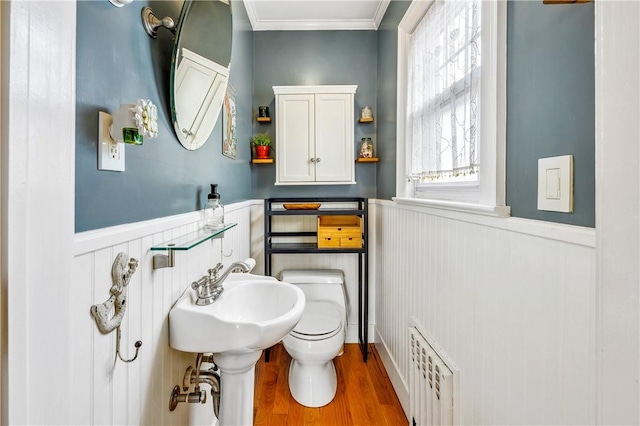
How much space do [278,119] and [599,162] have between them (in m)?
2.09

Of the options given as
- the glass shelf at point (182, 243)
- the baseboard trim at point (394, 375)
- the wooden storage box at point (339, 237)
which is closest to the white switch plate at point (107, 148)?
the glass shelf at point (182, 243)

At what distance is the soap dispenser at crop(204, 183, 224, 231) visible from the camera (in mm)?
1319

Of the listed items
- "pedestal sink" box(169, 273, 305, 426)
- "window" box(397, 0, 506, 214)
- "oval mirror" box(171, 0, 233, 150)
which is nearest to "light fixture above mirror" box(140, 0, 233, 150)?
"oval mirror" box(171, 0, 233, 150)

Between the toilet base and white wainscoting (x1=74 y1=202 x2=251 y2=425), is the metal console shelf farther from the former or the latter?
white wainscoting (x1=74 y1=202 x2=251 y2=425)

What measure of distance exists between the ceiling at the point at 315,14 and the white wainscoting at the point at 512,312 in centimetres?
172

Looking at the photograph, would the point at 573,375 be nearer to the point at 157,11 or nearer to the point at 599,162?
the point at 599,162

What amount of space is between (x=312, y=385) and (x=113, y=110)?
168cm

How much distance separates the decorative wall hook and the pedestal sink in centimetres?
22

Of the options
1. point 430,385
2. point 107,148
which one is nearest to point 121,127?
point 107,148

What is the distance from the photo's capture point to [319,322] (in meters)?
1.84

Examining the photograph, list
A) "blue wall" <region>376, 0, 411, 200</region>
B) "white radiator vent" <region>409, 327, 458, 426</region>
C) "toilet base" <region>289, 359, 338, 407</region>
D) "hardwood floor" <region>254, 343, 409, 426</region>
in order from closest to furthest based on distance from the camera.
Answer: "white radiator vent" <region>409, 327, 458, 426</region>, "hardwood floor" <region>254, 343, 409, 426</region>, "toilet base" <region>289, 359, 338, 407</region>, "blue wall" <region>376, 0, 411, 200</region>

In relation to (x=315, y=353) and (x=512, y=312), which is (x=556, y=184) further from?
(x=315, y=353)

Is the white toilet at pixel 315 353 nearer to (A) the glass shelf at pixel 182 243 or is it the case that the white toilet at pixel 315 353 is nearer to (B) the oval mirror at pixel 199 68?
(A) the glass shelf at pixel 182 243

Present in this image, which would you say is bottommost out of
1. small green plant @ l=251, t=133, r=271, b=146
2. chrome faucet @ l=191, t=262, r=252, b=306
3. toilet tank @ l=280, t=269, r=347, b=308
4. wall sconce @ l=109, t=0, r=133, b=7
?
toilet tank @ l=280, t=269, r=347, b=308
